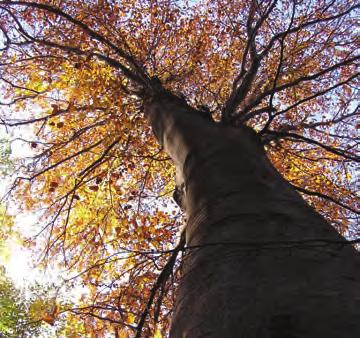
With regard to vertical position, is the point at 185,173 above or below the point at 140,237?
below

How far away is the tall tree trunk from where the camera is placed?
43.1 inches

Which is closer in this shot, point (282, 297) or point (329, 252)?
point (282, 297)

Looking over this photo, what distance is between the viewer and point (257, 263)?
139 cm

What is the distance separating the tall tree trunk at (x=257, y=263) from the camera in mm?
1096

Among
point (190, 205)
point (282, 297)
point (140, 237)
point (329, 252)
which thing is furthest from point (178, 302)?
point (140, 237)

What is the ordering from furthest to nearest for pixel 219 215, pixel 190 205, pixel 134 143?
1. pixel 134 143
2. pixel 190 205
3. pixel 219 215

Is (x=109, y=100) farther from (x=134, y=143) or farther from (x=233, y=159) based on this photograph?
(x=233, y=159)

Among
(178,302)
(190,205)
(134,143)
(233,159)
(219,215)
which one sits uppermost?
(134,143)

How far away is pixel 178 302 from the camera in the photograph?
155cm

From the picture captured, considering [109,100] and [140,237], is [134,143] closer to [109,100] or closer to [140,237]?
[109,100]

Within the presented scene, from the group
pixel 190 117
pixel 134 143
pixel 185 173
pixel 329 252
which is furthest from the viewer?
pixel 134 143

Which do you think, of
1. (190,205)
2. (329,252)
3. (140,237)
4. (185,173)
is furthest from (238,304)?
(140,237)

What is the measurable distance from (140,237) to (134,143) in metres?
1.89

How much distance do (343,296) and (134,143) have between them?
5894 millimetres
